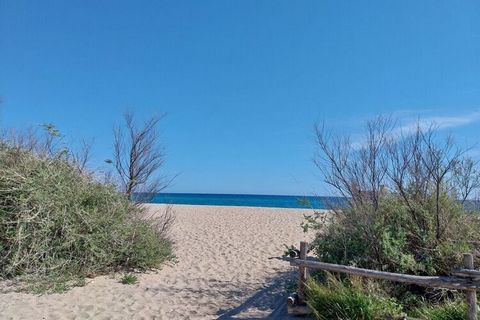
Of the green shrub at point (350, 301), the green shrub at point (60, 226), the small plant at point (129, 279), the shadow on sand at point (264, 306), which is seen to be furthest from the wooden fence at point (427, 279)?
the green shrub at point (60, 226)

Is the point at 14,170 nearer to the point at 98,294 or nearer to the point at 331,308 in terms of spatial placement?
the point at 98,294

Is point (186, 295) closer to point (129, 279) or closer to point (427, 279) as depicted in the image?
point (129, 279)

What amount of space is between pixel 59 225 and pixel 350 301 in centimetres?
564

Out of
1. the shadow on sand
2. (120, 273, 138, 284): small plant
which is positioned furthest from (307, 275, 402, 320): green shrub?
(120, 273, 138, 284): small plant

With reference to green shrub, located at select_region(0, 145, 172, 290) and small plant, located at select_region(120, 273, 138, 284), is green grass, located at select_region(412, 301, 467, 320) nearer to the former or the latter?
small plant, located at select_region(120, 273, 138, 284)

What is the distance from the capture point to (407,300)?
17.4 ft

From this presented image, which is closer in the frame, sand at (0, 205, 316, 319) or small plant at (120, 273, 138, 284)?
sand at (0, 205, 316, 319)

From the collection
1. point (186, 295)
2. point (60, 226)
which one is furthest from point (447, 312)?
point (60, 226)

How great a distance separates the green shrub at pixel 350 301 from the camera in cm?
447

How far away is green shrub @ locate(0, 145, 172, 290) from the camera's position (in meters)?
6.76

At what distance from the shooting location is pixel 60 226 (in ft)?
23.4

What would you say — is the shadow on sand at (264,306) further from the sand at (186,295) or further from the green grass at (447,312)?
the green grass at (447,312)

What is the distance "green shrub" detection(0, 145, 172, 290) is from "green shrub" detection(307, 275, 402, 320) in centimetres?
451

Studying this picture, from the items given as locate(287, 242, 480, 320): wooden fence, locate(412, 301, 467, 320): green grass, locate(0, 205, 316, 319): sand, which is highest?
locate(287, 242, 480, 320): wooden fence
